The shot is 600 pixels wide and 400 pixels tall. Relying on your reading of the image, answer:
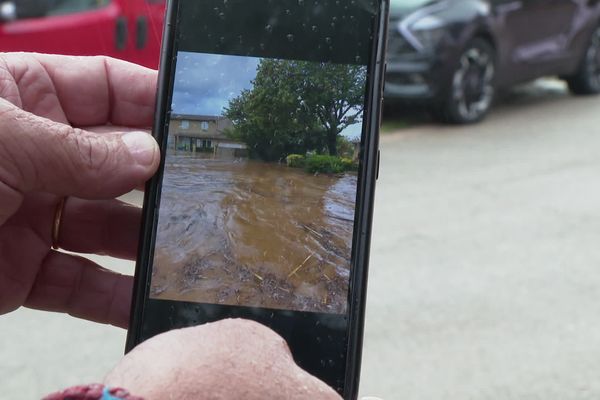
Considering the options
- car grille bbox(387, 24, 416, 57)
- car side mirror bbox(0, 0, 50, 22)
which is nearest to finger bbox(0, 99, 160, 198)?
car side mirror bbox(0, 0, 50, 22)

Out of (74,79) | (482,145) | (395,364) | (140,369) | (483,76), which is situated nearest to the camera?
(140,369)

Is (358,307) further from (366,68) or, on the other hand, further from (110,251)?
(110,251)

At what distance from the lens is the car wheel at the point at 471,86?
8.03 metres

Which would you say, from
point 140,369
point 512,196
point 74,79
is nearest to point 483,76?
point 512,196

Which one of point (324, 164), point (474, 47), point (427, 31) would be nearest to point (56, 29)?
point (427, 31)

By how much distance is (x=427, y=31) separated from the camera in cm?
773

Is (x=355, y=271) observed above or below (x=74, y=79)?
below

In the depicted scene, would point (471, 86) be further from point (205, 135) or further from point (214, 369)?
point (214, 369)

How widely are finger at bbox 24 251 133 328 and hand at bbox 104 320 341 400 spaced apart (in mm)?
1062

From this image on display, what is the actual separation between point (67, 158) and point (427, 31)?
6494 mm

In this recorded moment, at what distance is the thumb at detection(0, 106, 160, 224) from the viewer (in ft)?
5.03

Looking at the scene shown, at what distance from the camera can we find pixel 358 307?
4.66ft

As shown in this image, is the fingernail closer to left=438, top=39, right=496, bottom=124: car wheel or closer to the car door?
the car door

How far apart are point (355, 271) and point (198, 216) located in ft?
0.90
